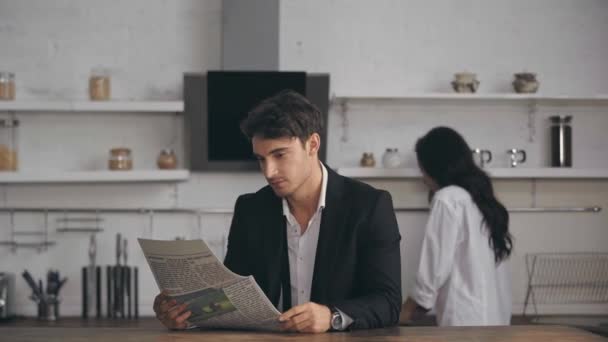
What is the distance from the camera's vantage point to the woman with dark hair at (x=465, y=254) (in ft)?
10.0

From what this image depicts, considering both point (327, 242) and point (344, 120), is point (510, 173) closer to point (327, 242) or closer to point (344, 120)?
point (344, 120)

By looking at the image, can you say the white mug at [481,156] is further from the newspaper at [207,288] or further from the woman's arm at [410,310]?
the newspaper at [207,288]

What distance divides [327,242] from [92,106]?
2.03 meters

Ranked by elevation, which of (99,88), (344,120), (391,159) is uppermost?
(99,88)

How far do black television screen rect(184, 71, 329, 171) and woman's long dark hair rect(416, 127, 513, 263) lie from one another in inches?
26.1

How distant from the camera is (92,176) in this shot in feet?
12.0

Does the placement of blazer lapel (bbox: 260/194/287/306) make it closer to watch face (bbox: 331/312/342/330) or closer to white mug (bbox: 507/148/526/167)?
watch face (bbox: 331/312/342/330)

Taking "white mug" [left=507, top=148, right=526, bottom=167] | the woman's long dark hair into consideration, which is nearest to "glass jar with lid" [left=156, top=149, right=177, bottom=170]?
the woman's long dark hair

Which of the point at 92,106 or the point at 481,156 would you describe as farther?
the point at 481,156

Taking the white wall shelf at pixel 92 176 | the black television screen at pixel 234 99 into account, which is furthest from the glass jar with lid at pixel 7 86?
the black television screen at pixel 234 99

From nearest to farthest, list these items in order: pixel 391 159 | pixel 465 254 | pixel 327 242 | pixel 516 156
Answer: pixel 327 242
pixel 465 254
pixel 391 159
pixel 516 156

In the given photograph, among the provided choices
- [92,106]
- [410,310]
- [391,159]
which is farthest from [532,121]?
[92,106]

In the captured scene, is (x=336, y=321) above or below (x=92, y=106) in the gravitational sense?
below

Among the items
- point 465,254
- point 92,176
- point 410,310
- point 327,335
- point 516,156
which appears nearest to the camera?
point 327,335
